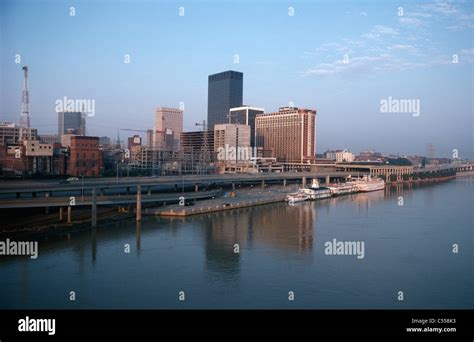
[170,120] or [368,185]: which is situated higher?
[170,120]

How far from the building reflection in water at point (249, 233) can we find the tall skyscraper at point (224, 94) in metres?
47.3

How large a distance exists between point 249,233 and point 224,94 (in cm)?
5287

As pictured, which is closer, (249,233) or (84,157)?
(249,233)

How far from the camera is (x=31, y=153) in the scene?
1925 centimetres

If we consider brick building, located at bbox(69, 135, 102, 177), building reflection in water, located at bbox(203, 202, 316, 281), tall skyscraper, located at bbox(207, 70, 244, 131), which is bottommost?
building reflection in water, located at bbox(203, 202, 316, 281)

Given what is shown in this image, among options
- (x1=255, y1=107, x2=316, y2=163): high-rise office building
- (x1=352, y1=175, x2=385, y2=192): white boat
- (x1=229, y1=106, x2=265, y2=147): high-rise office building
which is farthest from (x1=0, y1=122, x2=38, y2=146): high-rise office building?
(x1=229, y1=106, x2=265, y2=147): high-rise office building

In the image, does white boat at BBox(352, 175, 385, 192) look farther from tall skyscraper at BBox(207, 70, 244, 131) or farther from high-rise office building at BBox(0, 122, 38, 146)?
tall skyscraper at BBox(207, 70, 244, 131)

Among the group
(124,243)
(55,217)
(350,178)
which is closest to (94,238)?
(124,243)

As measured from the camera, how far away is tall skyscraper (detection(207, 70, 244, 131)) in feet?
201

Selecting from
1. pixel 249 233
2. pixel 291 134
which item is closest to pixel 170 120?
pixel 291 134

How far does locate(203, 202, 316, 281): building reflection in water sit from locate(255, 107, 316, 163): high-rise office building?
26.7 metres

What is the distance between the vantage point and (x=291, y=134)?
137ft

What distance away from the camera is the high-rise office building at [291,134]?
4094 cm

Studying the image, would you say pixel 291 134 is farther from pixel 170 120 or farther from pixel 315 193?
pixel 315 193
